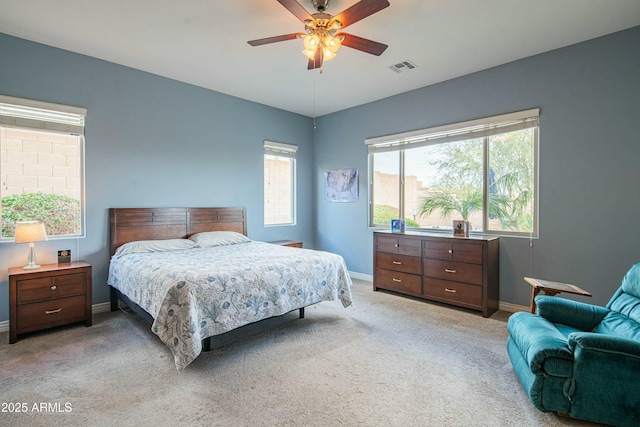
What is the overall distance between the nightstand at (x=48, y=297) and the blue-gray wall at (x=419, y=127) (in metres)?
0.49

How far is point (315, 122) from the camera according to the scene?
6.09 m

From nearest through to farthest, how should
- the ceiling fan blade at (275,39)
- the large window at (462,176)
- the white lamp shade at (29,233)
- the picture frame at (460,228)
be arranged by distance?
the ceiling fan blade at (275,39) < the white lamp shade at (29,233) < the large window at (462,176) < the picture frame at (460,228)

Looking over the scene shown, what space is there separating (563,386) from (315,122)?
531cm

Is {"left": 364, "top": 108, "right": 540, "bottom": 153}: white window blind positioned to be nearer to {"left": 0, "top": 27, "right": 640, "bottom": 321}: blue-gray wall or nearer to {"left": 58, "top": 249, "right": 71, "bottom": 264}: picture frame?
{"left": 0, "top": 27, "right": 640, "bottom": 321}: blue-gray wall

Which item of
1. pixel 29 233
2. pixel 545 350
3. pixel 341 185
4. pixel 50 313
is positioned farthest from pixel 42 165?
pixel 545 350

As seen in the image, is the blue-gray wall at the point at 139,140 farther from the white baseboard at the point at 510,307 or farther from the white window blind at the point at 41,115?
the white baseboard at the point at 510,307

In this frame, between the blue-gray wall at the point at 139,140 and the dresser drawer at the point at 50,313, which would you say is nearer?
the dresser drawer at the point at 50,313

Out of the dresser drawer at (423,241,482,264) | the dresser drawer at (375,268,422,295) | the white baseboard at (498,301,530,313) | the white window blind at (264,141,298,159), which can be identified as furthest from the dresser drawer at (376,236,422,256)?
the white window blind at (264,141,298,159)

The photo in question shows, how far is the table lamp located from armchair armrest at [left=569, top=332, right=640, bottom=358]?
14.5ft

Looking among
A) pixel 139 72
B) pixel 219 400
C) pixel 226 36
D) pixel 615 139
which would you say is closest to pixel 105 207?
pixel 139 72

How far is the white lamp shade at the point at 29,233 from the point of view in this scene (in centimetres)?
295

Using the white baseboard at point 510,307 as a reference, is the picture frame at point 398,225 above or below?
above

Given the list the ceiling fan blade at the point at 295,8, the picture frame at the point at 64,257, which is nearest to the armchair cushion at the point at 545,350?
the ceiling fan blade at the point at 295,8

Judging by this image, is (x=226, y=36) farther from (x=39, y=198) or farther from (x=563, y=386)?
(x=563, y=386)
